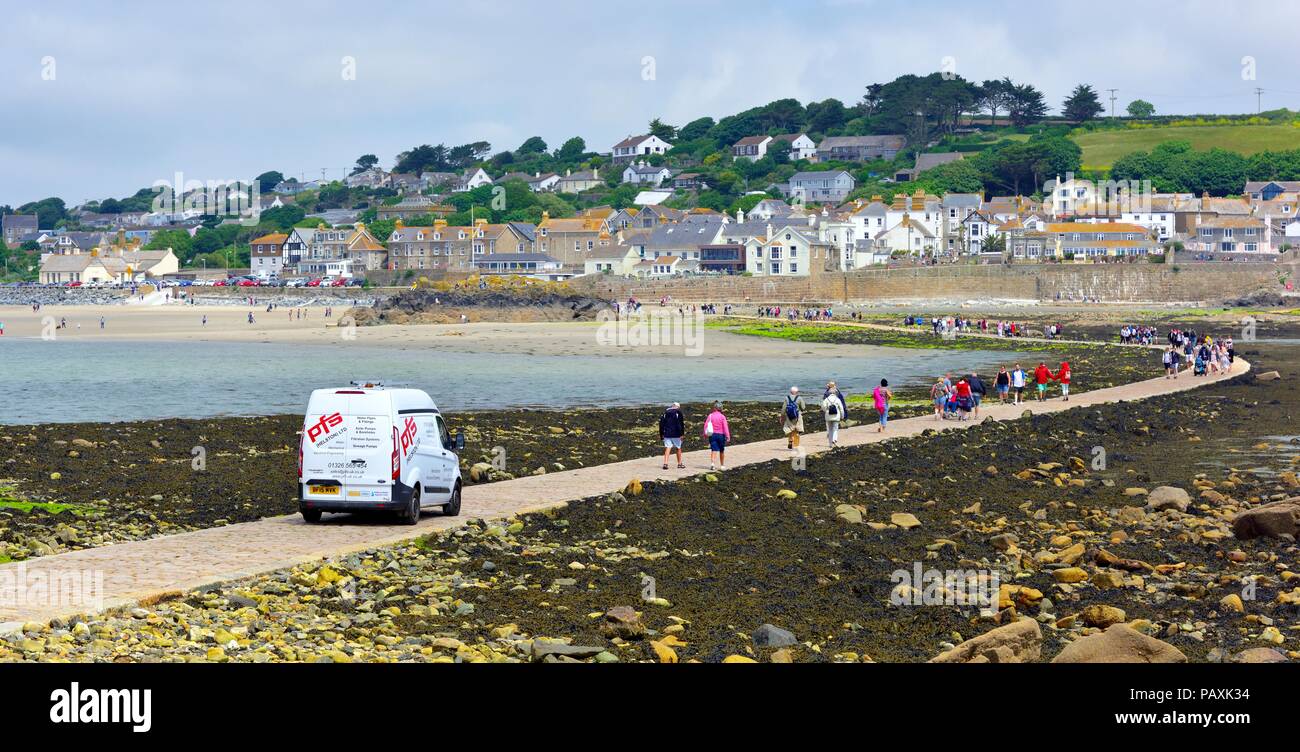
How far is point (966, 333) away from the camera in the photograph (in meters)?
78.2

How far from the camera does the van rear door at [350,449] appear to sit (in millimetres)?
17531

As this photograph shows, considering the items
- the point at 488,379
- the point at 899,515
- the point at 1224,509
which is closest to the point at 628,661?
the point at 899,515

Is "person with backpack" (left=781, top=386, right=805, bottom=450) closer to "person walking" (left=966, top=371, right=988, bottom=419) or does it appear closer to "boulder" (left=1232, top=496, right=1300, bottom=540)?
"person walking" (left=966, top=371, right=988, bottom=419)

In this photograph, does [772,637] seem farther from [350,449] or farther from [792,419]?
[792,419]

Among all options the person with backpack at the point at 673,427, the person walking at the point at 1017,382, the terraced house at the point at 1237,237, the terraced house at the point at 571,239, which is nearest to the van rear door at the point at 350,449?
the person with backpack at the point at 673,427

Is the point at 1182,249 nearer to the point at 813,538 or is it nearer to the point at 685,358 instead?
the point at 685,358

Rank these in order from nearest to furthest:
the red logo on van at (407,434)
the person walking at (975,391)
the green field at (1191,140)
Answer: the red logo on van at (407,434) < the person walking at (975,391) < the green field at (1191,140)

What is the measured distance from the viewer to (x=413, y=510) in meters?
18.0

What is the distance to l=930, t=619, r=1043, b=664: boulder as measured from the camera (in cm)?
1138

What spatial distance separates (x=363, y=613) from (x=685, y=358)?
49674mm

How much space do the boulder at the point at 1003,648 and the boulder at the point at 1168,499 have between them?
9457 mm

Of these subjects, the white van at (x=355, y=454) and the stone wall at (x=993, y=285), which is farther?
the stone wall at (x=993, y=285)

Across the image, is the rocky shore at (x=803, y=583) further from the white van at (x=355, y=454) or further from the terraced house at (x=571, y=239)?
the terraced house at (x=571, y=239)
